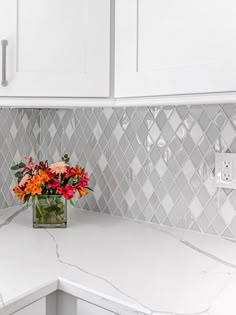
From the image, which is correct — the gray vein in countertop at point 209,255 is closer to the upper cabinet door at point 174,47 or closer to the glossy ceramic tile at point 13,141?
the upper cabinet door at point 174,47

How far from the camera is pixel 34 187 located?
144 centimetres

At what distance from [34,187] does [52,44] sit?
1.69 ft

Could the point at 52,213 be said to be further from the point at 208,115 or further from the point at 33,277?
the point at 208,115

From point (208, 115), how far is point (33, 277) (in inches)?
31.4

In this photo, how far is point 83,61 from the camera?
4.08 feet

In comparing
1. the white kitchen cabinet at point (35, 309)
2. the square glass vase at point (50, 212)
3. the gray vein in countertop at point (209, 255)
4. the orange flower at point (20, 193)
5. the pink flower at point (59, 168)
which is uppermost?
the pink flower at point (59, 168)

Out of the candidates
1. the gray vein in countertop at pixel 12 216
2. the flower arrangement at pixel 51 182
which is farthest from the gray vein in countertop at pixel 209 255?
the gray vein in countertop at pixel 12 216

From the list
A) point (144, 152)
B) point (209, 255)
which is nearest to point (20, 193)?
point (144, 152)

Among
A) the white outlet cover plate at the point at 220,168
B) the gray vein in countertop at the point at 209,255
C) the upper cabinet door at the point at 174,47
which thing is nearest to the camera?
Result: the upper cabinet door at the point at 174,47

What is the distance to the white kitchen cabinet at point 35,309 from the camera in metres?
0.93

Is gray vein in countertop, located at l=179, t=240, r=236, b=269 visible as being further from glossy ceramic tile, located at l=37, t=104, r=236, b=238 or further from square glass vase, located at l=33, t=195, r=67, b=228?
square glass vase, located at l=33, t=195, r=67, b=228

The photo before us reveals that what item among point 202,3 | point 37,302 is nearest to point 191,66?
point 202,3

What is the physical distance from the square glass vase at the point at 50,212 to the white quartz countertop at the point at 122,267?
38 millimetres

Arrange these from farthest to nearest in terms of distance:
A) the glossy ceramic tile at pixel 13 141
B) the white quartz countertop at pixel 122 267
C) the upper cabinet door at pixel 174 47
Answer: the glossy ceramic tile at pixel 13 141 → the upper cabinet door at pixel 174 47 → the white quartz countertop at pixel 122 267
